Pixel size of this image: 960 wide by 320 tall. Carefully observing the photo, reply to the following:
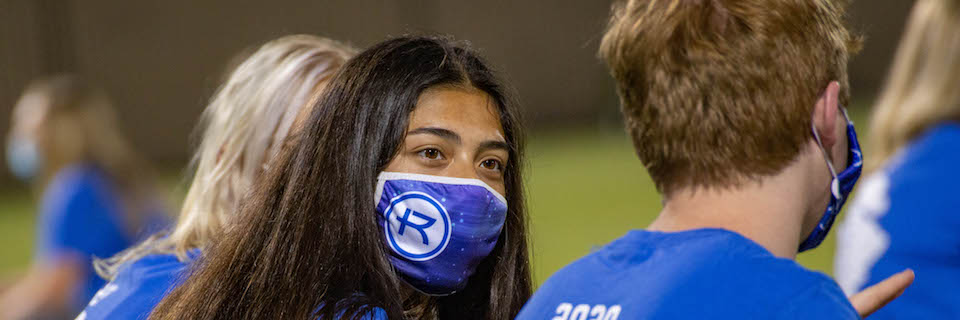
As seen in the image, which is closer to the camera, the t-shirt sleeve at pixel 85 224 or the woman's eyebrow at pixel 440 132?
the woman's eyebrow at pixel 440 132

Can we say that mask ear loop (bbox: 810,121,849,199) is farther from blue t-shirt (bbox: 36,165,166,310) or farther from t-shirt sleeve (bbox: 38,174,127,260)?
t-shirt sleeve (bbox: 38,174,127,260)

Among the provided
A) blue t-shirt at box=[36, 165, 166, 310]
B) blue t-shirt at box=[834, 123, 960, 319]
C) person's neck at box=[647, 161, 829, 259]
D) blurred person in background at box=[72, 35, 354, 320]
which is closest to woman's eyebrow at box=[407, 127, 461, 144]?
blurred person in background at box=[72, 35, 354, 320]

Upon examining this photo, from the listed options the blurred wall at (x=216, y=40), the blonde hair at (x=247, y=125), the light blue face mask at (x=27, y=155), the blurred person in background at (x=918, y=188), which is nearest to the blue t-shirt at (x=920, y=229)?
the blurred person in background at (x=918, y=188)

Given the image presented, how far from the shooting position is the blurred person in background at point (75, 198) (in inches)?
194

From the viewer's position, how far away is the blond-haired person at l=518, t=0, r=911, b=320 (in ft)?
5.95

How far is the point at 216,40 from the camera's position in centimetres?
1430

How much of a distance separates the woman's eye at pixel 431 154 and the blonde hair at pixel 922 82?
5.56 feet

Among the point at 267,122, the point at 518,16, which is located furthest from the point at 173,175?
the point at 267,122

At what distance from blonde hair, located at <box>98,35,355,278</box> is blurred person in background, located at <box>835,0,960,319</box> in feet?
5.47

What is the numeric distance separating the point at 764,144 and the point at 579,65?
48.5 ft

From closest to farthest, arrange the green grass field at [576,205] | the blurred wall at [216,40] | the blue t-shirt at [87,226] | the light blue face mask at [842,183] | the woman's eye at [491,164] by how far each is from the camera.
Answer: the light blue face mask at [842,183]
the woman's eye at [491,164]
the blue t-shirt at [87,226]
the green grass field at [576,205]
the blurred wall at [216,40]

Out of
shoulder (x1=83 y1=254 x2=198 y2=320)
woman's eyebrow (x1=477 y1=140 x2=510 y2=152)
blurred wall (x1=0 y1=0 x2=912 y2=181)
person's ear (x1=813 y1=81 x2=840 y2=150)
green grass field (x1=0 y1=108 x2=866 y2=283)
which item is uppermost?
person's ear (x1=813 y1=81 x2=840 y2=150)

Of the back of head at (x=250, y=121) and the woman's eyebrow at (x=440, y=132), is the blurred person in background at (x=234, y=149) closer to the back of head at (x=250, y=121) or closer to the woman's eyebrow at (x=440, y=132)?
the back of head at (x=250, y=121)

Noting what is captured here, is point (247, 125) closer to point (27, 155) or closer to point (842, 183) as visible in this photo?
point (842, 183)
